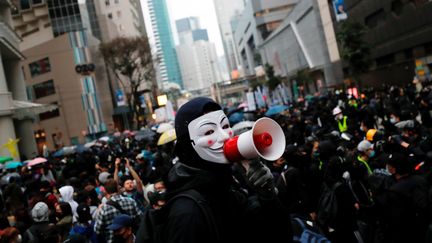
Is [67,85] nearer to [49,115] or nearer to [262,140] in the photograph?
[49,115]

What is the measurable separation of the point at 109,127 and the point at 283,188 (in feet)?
170

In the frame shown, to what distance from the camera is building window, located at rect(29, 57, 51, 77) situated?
52681 millimetres

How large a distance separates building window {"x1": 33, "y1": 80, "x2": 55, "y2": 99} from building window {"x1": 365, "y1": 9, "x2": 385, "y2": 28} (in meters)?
36.2

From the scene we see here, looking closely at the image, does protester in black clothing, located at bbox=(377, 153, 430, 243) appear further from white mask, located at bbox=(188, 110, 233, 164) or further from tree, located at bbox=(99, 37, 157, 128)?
tree, located at bbox=(99, 37, 157, 128)

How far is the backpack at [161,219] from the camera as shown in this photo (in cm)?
203

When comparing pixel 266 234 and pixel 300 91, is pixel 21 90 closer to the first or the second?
pixel 266 234

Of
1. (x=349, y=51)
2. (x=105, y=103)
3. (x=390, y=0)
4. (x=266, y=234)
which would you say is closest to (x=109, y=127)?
(x=105, y=103)

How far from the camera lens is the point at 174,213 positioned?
203 centimetres

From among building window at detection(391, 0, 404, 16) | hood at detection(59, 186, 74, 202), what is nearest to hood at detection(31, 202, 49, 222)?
hood at detection(59, 186, 74, 202)

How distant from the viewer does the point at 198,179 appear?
2193 mm

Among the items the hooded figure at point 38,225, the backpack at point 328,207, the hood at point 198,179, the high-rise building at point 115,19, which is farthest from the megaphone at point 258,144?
the high-rise building at point 115,19

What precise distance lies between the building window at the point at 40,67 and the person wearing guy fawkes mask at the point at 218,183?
178 feet

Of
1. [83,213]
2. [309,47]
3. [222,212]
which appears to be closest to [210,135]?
[222,212]

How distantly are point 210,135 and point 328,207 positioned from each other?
10.6 ft
